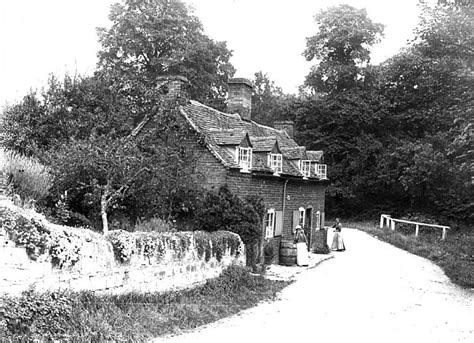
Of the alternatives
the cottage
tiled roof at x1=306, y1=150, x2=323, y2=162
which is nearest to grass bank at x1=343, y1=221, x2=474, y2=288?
the cottage

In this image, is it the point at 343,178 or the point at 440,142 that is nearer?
the point at 440,142

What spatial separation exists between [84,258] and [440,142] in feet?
106

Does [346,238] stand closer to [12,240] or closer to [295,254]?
[295,254]

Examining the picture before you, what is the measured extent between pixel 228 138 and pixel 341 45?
2778 centimetres

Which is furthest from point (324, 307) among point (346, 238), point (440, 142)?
point (440, 142)

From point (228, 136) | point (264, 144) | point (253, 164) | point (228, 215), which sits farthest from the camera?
point (264, 144)

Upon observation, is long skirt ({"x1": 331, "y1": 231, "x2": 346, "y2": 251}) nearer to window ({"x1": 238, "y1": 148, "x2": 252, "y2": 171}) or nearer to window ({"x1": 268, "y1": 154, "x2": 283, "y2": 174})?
window ({"x1": 268, "y1": 154, "x2": 283, "y2": 174})

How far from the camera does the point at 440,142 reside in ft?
118

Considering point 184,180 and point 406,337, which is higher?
point 184,180

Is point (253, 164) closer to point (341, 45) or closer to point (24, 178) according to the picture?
point (24, 178)

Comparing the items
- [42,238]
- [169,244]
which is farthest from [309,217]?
[42,238]

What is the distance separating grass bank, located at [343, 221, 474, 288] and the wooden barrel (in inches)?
236

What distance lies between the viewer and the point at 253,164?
19547 mm

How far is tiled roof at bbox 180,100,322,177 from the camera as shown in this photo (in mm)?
18078
